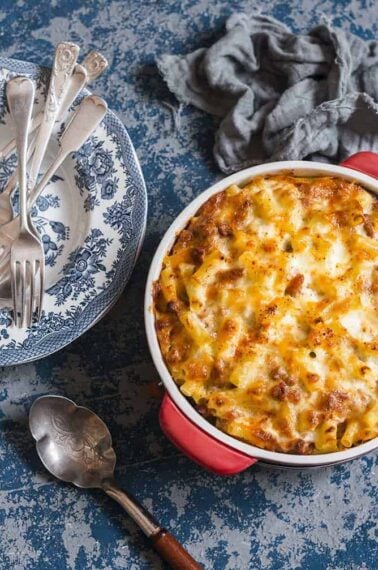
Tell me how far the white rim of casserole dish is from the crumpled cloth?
0.22 m

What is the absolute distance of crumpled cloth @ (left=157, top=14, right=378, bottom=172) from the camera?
6.40 ft

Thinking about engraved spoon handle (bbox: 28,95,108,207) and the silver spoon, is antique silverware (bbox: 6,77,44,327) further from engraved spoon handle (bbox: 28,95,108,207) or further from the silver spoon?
the silver spoon

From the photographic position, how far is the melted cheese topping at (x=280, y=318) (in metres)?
1.59

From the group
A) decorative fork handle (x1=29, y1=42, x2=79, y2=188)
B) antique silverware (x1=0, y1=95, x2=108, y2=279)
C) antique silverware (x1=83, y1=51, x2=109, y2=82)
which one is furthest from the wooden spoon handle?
antique silverware (x1=83, y1=51, x2=109, y2=82)

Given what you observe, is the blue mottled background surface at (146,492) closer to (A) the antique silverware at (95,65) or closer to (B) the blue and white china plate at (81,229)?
(B) the blue and white china plate at (81,229)

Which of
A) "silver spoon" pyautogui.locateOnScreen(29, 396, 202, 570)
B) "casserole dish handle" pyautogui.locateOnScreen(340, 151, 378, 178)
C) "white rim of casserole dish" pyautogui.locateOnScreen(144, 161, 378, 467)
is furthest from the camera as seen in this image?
"silver spoon" pyautogui.locateOnScreen(29, 396, 202, 570)

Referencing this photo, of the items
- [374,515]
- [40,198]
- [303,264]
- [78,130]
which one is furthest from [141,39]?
[374,515]

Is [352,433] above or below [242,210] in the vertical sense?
below

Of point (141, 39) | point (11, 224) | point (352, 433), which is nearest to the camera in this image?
point (352, 433)

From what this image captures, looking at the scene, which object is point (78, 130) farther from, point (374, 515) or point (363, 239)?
point (374, 515)

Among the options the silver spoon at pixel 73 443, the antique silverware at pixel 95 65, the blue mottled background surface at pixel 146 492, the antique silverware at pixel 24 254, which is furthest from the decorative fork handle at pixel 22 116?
the silver spoon at pixel 73 443

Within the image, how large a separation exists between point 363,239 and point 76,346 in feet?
2.34

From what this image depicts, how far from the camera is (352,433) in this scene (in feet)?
5.22

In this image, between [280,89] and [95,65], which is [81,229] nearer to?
[95,65]
